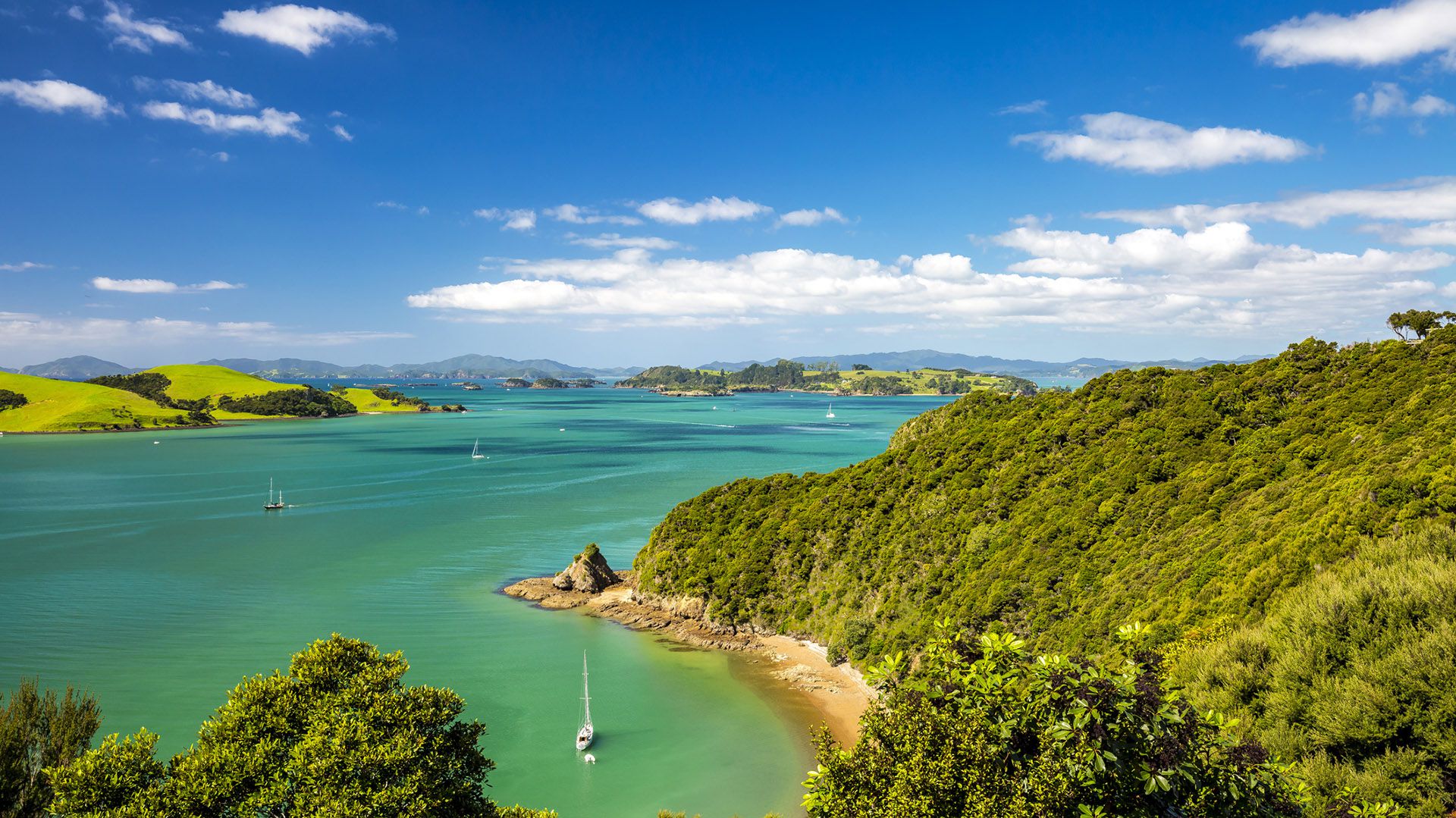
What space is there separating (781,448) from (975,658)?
116 m

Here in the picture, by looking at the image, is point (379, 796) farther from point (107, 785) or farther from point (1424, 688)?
point (1424, 688)

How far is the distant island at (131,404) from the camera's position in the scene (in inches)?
5827

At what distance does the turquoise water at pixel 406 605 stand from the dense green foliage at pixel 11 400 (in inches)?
2689

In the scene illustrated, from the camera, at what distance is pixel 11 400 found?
504 feet

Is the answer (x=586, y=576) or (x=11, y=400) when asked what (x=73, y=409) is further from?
(x=586, y=576)

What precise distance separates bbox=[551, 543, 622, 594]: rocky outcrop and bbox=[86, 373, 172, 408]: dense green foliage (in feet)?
609

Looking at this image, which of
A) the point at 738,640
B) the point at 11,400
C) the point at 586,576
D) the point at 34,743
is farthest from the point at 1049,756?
the point at 11,400

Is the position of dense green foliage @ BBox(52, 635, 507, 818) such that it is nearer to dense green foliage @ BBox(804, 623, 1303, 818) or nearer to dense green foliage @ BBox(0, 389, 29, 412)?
dense green foliage @ BBox(804, 623, 1303, 818)

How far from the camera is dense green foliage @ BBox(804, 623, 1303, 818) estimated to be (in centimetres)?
927

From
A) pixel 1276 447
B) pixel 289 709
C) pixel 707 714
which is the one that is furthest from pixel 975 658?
pixel 1276 447

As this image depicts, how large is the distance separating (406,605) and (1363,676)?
4473 centimetres

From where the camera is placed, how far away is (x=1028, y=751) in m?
10.2

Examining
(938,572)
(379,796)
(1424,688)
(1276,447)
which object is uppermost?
(1276,447)

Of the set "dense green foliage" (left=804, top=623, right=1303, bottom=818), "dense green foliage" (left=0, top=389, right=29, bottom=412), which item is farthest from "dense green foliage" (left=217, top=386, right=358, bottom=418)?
"dense green foliage" (left=804, top=623, right=1303, bottom=818)
